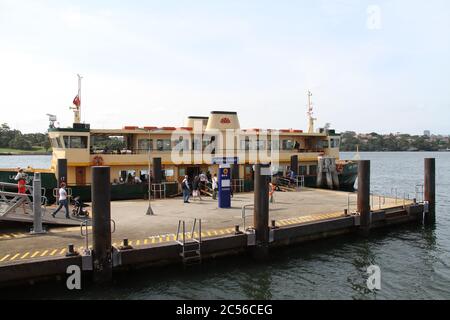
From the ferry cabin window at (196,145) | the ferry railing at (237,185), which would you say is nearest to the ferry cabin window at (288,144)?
the ferry railing at (237,185)

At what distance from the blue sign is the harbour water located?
516 cm

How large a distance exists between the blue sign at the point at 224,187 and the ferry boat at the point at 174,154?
3.15 ft

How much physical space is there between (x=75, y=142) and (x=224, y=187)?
38.4 ft

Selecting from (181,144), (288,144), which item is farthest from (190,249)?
(288,144)

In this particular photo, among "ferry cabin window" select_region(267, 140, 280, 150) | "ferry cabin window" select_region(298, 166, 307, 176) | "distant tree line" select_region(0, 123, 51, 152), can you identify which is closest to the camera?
"ferry cabin window" select_region(267, 140, 280, 150)

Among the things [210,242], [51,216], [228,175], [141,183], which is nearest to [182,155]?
[141,183]

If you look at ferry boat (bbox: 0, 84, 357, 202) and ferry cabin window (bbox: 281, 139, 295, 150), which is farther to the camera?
ferry cabin window (bbox: 281, 139, 295, 150)

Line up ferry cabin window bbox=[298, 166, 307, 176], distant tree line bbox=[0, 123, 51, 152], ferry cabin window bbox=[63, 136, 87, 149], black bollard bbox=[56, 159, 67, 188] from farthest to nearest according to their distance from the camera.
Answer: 1. distant tree line bbox=[0, 123, 51, 152]
2. ferry cabin window bbox=[298, 166, 307, 176]
3. ferry cabin window bbox=[63, 136, 87, 149]
4. black bollard bbox=[56, 159, 67, 188]

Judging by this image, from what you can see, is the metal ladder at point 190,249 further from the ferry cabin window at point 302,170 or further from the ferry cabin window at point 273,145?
the ferry cabin window at point 302,170

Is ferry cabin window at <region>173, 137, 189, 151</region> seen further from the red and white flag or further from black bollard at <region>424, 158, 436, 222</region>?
black bollard at <region>424, 158, 436, 222</region>

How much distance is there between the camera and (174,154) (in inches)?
1175

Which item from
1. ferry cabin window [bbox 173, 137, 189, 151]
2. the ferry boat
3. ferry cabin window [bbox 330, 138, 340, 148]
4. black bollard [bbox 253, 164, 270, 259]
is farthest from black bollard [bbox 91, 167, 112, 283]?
ferry cabin window [bbox 330, 138, 340, 148]

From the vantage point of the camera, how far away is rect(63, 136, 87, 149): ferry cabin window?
26.6m
